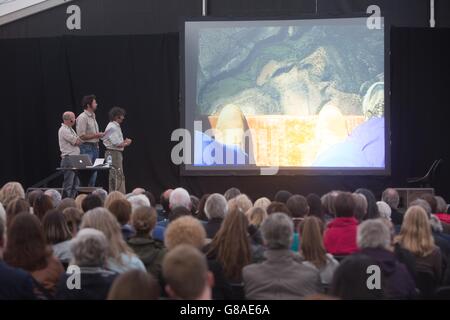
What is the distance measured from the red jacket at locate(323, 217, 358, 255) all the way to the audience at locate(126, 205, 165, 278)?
1.01 m

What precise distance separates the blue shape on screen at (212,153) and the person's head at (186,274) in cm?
814

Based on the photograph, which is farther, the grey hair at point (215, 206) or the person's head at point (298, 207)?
the person's head at point (298, 207)

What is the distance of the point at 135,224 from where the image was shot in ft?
13.8

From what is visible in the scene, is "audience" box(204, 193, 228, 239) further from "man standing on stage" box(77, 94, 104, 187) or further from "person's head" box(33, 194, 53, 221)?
"man standing on stage" box(77, 94, 104, 187)

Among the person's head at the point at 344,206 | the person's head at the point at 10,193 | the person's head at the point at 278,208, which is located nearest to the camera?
the person's head at the point at 344,206

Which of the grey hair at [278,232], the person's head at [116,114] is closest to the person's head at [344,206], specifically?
the grey hair at [278,232]

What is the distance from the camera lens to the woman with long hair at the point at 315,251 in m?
3.87

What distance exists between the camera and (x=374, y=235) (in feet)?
12.0

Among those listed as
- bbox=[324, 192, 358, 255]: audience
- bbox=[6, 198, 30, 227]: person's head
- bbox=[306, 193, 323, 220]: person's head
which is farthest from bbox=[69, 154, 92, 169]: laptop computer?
bbox=[324, 192, 358, 255]: audience

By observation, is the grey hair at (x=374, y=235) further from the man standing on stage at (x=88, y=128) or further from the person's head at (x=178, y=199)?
the man standing on stage at (x=88, y=128)

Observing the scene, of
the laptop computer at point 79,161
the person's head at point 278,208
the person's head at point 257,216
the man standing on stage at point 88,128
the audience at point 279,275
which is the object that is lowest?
the audience at point 279,275

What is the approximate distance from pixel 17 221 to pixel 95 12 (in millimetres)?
8481

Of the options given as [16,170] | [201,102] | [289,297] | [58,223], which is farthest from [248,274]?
[16,170]

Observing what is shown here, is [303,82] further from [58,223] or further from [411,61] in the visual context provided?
[58,223]
